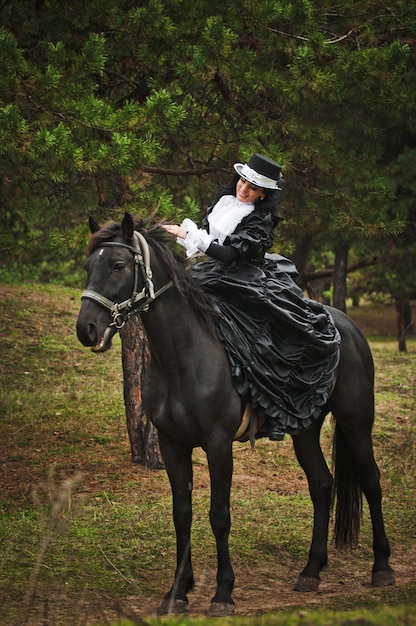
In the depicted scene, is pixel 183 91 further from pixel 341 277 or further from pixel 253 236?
pixel 341 277

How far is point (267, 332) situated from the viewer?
19.7 feet

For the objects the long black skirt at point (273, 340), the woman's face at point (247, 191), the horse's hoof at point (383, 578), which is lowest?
the horse's hoof at point (383, 578)

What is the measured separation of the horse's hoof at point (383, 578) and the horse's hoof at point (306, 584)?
1.48ft

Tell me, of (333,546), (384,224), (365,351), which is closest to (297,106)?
(384,224)

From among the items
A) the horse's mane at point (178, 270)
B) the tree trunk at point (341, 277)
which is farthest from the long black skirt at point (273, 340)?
the tree trunk at point (341, 277)

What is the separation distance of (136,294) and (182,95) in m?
4.39

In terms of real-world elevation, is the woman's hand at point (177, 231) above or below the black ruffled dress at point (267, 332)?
above

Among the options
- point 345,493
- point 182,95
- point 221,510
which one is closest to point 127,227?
point 221,510

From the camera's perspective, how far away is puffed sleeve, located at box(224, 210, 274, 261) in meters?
5.78

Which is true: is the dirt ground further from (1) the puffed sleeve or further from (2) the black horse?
(1) the puffed sleeve

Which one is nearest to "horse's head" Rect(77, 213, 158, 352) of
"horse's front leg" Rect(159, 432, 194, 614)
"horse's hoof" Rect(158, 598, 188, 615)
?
"horse's front leg" Rect(159, 432, 194, 614)

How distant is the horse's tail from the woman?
87 centimetres

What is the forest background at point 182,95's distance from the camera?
22.7 feet

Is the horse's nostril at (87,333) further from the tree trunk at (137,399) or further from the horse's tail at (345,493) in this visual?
the tree trunk at (137,399)
